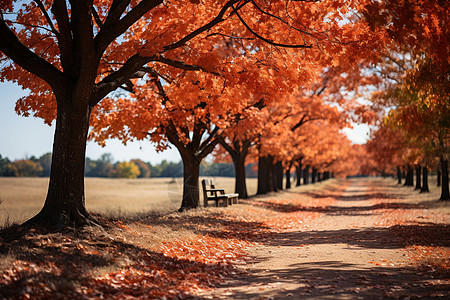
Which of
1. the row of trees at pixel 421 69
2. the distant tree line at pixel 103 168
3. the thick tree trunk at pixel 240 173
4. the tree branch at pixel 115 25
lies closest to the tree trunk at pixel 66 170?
the tree branch at pixel 115 25

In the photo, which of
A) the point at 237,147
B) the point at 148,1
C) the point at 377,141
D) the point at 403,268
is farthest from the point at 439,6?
the point at 377,141

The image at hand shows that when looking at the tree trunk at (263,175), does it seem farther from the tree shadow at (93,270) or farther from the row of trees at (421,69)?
the tree shadow at (93,270)

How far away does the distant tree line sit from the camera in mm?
101312

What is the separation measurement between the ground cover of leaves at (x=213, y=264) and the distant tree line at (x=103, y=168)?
60654 mm

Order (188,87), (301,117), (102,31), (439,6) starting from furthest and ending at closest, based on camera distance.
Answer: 1. (301,117)
2. (188,87)
3. (102,31)
4. (439,6)

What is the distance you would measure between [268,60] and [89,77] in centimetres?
435

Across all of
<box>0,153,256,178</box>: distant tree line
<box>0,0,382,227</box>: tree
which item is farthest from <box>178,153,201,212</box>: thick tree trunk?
<box>0,153,256,178</box>: distant tree line

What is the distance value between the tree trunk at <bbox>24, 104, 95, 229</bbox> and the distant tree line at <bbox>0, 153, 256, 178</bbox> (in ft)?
205

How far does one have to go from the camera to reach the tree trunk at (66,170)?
8.19 metres

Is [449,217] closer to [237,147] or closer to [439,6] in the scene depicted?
[439,6]

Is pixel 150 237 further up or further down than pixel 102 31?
further down

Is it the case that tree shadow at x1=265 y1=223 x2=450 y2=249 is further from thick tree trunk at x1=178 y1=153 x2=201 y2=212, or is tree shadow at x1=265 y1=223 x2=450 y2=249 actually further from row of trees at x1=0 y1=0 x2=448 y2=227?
thick tree trunk at x1=178 y1=153 x2=201 y2=212

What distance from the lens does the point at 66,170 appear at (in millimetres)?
8242

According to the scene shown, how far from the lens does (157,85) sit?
15.1 meters
